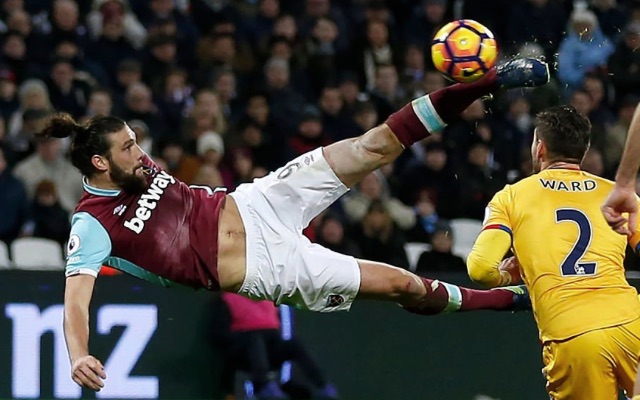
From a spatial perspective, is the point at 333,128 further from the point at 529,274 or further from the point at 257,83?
the point at 529,274

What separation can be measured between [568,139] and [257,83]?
265 inches

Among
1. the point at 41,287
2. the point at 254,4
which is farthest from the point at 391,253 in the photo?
the point at 254,4

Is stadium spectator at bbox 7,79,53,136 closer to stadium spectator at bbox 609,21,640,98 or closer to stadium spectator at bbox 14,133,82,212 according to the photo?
stadium spectator at bbox 14,133,82,212

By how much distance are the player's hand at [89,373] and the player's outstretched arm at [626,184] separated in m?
2.38

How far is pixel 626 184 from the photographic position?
16.5 feet

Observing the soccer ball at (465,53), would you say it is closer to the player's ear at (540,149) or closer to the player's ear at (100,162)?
the player's ear at (540,149)

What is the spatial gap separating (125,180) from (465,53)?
1.83m

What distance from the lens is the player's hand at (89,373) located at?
611 centimetres

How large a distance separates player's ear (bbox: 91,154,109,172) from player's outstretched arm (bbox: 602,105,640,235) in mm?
2722

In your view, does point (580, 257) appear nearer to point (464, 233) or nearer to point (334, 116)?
point (464, 233)

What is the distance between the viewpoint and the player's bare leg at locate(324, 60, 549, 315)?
6.66m

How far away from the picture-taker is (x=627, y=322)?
20.0 ft

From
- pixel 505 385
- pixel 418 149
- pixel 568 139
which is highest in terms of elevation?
pixel 568 139

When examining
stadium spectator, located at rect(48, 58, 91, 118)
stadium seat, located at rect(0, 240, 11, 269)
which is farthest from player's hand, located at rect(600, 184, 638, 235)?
stadium spectator, located at rect(48, 58, 91, 118)
